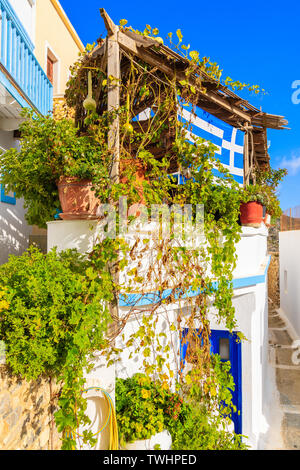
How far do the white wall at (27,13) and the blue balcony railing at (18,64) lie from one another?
1.37 m

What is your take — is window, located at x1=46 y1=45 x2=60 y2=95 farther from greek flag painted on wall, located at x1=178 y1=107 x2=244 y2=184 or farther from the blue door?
the blue door

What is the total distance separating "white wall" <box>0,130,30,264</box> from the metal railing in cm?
1370

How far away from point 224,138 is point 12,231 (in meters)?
3.98

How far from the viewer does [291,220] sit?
1538 cm

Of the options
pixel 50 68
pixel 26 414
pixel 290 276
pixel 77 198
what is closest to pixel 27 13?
pixel 50 68

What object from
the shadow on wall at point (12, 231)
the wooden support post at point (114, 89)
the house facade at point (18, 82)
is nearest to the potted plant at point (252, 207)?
the wooden support post at point (114, 89)

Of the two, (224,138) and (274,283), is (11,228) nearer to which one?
(224,138)

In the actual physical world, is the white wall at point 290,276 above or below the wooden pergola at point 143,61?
below

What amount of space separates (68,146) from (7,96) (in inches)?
97.6

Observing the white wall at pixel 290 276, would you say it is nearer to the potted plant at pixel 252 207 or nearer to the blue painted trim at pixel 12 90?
the potted plant at pixel 252 207

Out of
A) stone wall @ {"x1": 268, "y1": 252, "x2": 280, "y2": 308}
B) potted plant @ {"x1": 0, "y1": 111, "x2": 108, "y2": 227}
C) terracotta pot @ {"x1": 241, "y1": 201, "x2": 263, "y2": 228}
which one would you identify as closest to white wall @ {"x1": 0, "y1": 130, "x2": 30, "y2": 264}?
potted plant @ {"x1": 0, "y1": 111, "x2": 108, "y2": 227}

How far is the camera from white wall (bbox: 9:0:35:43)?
227 inches

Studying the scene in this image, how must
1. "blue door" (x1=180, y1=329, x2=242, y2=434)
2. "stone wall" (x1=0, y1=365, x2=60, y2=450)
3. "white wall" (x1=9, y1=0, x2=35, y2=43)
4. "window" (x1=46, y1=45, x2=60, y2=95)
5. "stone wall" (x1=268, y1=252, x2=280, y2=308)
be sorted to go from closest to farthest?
"stone wall" (x1=0, y1=365, x2=60, y2=450), "blue door" (x1=180, y1=329, x2=242, y2=434), "white wall" (x1=9, y1=0, x2=35, y2=43), "window" (x1=46, y1=45, x2=60, y2=95), "stone wall" (x1=268, y1=252, x2=280, y2=308)

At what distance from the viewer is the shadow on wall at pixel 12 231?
450cm
